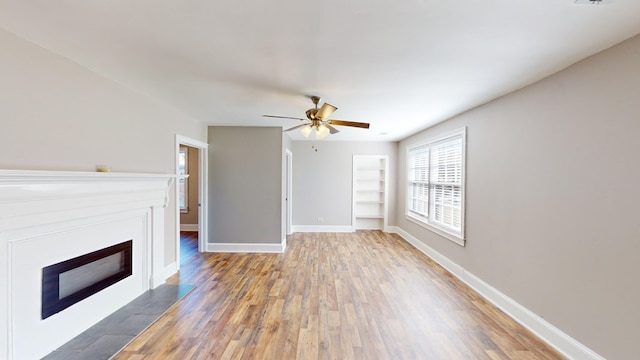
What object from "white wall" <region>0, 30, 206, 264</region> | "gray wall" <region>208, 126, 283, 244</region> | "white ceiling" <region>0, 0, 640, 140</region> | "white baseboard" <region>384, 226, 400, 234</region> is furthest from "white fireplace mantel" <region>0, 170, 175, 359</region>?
"white baseboard" <region>384, 226, 400, 234</region>

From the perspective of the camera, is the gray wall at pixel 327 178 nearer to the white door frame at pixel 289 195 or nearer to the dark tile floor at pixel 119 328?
A: the white door frame at pixel 289 195

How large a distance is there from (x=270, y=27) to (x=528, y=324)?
11.0 ft

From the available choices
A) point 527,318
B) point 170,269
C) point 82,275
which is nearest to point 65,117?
point 82,275

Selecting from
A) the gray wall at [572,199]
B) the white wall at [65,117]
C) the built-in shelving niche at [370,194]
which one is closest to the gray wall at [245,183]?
the white wall at [65,117]

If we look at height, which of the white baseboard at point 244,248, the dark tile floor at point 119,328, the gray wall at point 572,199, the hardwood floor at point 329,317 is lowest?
the hardwood floor at point 329,317

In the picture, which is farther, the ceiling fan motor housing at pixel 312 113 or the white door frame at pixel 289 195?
the white door frame at pixel 289 195

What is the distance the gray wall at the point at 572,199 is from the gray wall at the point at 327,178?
12.0ft

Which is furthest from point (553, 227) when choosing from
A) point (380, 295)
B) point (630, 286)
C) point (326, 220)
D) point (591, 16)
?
point (326, 220)

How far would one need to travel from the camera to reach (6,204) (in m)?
1.76

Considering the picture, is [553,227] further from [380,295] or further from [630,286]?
[380,295]

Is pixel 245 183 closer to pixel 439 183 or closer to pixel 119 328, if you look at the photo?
pixel 119 328

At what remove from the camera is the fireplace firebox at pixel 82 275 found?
212 centimetres

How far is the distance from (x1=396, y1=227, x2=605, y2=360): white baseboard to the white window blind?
20.7 inches

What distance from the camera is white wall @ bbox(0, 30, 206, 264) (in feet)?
6.06
